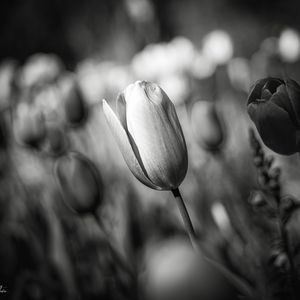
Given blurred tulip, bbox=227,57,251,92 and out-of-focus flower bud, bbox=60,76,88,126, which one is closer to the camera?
out-of-focus flower bud, bbox=60,76,88,126

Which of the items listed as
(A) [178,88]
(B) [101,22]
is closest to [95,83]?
(A) [178,88]

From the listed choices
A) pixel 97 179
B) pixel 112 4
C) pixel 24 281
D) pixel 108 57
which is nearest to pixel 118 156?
pixel 24 281

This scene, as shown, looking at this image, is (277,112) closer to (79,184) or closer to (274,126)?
(274,126)

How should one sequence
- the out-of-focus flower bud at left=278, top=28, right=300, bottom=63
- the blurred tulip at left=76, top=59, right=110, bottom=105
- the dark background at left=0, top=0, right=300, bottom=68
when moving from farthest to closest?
the dark background at left=0, top=0, right=300, bottom=68 < the blurred tulip at left=76, top=59, right=110, bottom=105 < the out-of-focus flower bud at left=278, top=28, right=300, bottom=63

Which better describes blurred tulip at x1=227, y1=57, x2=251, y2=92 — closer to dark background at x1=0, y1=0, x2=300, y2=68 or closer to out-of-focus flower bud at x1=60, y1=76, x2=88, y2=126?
out-of-focus flower bud at x1=60, y1=76, x2=88, y2=126

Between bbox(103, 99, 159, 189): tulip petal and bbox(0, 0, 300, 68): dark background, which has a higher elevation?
bbox(0, 0, 300, 68): dark background

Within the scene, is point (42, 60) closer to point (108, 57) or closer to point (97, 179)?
point (97, 179)

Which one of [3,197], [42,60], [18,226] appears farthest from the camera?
[42,60]

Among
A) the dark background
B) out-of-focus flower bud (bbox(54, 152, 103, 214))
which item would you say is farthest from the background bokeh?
the dark background
